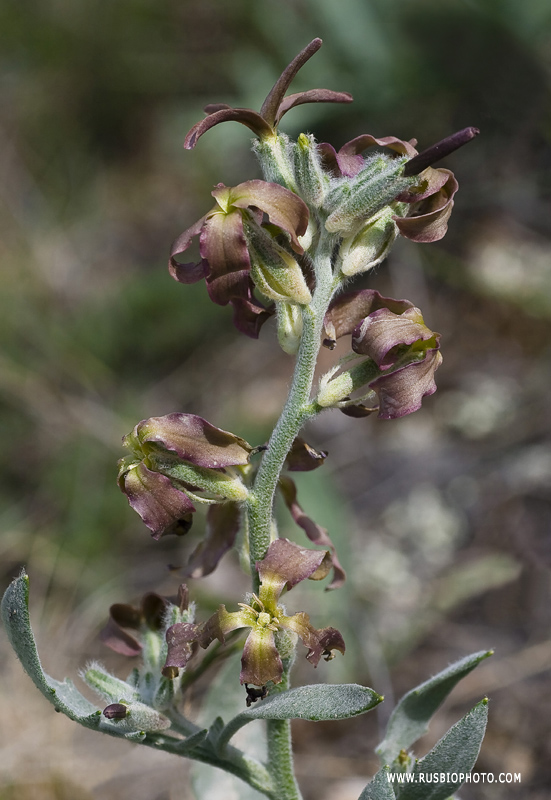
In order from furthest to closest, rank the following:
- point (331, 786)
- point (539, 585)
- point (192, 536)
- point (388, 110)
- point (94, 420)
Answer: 1. point (388, 110)
2. point (94, 420)
3. point (192, 536)
4. point (539, 585)
5. point (331, 786)

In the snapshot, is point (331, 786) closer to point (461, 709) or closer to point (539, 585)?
point (461, 709)

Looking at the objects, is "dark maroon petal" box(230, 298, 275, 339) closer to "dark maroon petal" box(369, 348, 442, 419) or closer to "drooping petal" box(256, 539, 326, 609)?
"dark maroon petal" box(369, 348, 442, 419)

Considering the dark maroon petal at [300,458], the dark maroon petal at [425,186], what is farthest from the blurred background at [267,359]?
the dark maroon petal at [425,186]

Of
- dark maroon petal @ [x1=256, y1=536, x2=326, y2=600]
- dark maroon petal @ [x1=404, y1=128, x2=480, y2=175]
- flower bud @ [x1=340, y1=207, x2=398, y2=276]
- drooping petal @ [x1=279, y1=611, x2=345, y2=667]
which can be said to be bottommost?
drooping petal @ [x1=279, y1=611, x2=345, y2=667]

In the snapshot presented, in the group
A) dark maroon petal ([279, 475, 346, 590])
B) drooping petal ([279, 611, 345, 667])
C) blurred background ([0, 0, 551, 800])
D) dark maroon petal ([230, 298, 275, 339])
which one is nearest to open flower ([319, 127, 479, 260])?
dark maroon petal ([230, 298, 275, 339])

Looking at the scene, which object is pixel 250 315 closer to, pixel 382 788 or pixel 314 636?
pixel 314 636

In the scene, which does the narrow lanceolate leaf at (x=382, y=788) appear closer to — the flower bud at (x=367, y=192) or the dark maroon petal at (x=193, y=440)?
the dark maroon petal at (x=193, y=440)

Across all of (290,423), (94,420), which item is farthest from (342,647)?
(94,420)
